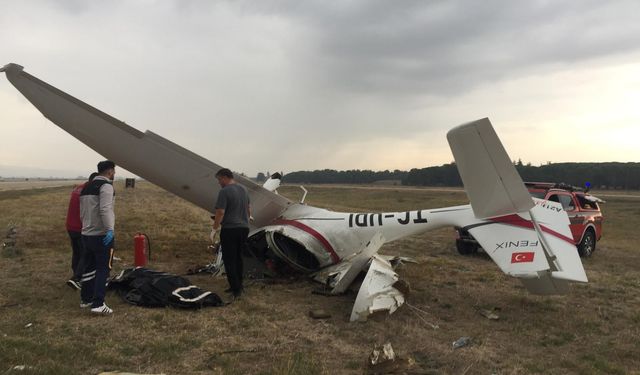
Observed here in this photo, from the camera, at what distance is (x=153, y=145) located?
25.4 feet

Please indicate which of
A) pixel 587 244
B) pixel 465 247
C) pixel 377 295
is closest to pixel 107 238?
pixel 377 295

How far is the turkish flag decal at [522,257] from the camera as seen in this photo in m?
5.62

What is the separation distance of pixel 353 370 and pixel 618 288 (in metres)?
6.67

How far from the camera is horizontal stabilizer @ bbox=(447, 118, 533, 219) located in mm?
5348

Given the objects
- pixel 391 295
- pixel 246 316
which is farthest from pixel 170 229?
pixel 391 295

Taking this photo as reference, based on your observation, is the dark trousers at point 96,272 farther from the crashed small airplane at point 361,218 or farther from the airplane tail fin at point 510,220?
the airplane tail fin at point 510,220

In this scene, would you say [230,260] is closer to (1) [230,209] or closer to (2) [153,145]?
(1) [230,209]

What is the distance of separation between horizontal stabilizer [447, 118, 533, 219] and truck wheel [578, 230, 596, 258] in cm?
812

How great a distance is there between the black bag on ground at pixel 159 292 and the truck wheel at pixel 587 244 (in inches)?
431

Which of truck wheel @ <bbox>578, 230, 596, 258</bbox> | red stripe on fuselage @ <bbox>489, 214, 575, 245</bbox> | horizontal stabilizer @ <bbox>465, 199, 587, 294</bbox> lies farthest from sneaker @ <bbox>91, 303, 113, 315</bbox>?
truck wheel @ <bbox>578, 230, 596, 258</bbox>

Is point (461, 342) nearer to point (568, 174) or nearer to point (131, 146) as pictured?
point (131, 146)

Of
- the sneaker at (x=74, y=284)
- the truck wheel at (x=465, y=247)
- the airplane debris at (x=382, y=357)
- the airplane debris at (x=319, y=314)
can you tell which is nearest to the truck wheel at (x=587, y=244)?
the truck wheel at (x=465, y=247)

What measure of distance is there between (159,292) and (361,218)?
142 inches

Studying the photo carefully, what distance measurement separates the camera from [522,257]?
18.6 feet
